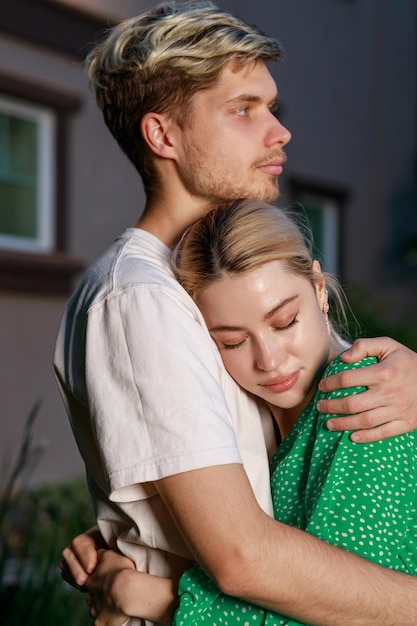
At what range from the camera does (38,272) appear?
7.34 m

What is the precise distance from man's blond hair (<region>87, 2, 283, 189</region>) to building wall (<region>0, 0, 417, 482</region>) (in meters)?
4.80

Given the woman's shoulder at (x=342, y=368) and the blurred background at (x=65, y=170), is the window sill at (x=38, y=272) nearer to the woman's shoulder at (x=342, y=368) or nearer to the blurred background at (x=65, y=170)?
the blurred background at (x=65, y=170)

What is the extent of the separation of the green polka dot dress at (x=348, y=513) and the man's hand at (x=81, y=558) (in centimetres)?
37

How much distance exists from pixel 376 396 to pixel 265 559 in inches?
16.2

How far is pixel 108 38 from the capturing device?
234 centimetres

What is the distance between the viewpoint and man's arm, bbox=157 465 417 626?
1735 millimetres

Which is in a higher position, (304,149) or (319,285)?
(319,285)

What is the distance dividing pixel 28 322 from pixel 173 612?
5549mm

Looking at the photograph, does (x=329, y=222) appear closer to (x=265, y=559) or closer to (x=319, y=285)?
(x=319, y=285)

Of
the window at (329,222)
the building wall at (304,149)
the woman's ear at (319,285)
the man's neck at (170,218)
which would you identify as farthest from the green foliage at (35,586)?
the window at (329,222)

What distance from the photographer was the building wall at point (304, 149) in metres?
7.35

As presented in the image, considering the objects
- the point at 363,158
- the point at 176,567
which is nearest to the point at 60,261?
the point at 363,158

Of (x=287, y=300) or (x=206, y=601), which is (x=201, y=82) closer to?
(x=287, y=300)

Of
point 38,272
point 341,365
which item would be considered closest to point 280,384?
point 341,365
